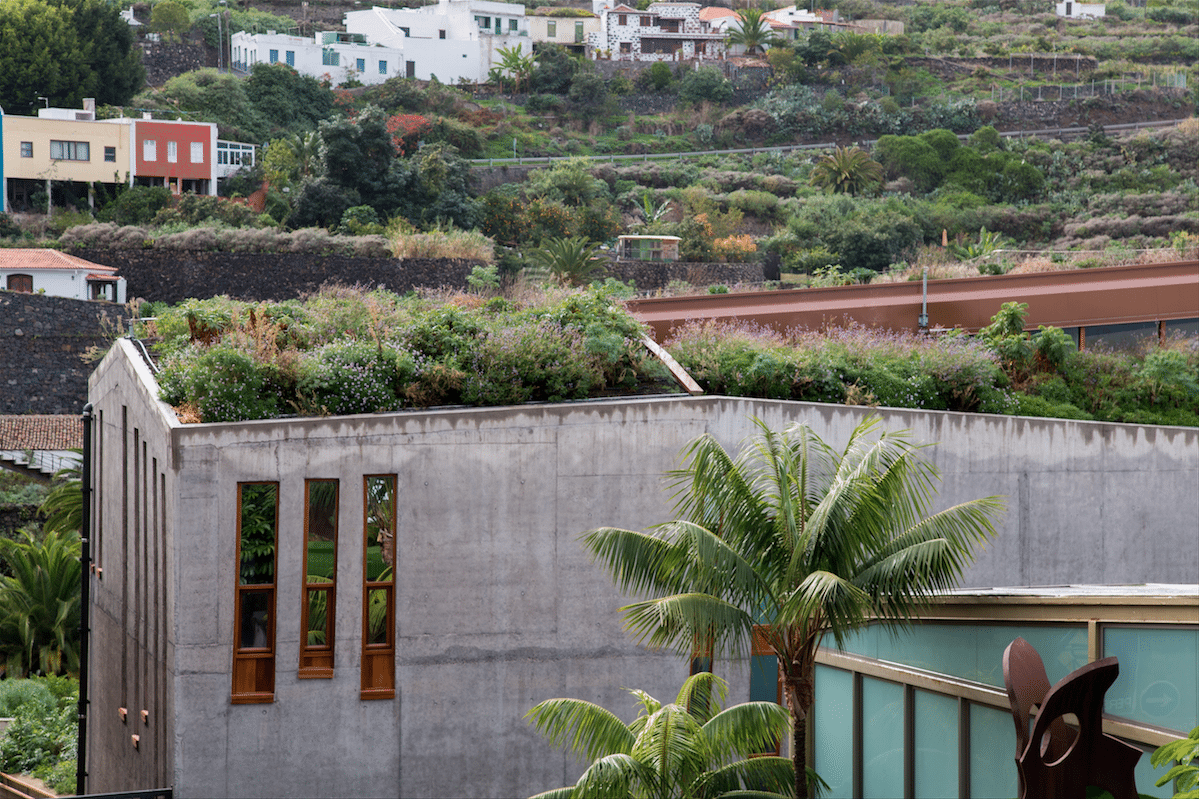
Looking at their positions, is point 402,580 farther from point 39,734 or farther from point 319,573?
point 39,734

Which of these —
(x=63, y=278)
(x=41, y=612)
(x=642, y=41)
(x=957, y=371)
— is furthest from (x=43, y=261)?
(x=642, y=41)

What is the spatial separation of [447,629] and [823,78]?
8422cm

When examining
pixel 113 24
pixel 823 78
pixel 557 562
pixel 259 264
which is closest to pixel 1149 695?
pixel 557 562

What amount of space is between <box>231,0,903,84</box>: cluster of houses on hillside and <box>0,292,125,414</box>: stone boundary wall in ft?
154

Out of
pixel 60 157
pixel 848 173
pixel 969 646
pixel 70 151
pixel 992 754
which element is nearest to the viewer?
pixel 992 754

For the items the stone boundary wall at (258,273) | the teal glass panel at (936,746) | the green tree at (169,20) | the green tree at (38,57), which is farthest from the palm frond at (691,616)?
the green tree at (169,20)

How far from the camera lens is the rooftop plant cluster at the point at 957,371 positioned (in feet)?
57.5

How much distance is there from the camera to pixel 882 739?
9680mm

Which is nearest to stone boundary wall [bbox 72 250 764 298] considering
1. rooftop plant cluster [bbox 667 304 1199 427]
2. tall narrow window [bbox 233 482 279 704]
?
rooftop plant cluster [bbox 667 304 1199 427]

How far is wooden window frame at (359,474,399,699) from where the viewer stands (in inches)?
547

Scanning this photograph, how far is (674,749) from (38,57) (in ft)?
230

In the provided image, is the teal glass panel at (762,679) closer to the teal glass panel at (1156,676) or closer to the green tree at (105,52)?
the teal glass panel at (1156,676)

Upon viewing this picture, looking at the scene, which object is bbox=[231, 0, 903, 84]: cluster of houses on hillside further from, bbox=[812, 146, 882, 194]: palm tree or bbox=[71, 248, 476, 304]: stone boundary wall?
bbox=[71, 248, 476, 304]: stone boundary wall

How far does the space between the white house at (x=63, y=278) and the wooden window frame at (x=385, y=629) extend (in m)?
36.0
